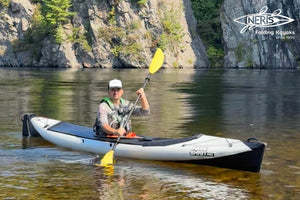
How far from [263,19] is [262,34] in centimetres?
535

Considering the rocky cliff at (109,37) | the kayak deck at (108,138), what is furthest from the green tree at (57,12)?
the kayak deck at (108,138)

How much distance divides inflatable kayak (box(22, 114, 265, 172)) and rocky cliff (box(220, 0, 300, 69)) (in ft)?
A: 235

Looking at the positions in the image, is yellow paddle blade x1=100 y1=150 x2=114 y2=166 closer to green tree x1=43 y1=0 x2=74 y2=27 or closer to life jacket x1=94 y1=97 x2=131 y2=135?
life jacket x1=94 y1=97 x2=131 y2=135

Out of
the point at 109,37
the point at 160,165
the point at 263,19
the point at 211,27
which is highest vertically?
the point at 263,19

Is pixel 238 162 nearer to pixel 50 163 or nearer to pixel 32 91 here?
pixel 50 163

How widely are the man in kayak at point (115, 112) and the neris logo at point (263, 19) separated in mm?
74440

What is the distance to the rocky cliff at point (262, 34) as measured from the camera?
82062 mm

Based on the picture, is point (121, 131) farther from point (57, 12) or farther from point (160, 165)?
point (57, 12)

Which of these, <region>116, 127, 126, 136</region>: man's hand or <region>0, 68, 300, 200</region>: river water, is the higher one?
<region>116, 127, 126, 136</region>: man's hand

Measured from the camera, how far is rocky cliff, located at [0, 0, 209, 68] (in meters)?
82.9

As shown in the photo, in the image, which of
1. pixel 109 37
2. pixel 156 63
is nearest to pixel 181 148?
pixel 156 63

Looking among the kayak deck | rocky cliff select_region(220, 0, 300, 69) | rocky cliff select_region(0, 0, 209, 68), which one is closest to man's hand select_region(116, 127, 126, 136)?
the kayak deck

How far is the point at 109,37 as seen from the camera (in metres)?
83.8

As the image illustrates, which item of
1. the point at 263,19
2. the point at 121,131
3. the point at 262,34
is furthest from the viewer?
the point at 263,19
